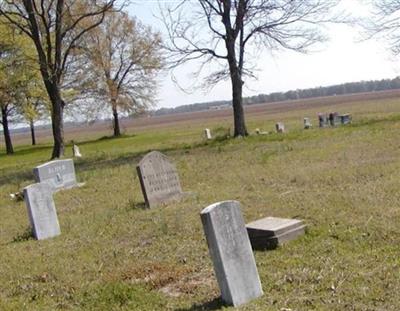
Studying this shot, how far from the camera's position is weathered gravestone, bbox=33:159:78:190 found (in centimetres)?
1217

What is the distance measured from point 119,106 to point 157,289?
37.4 meters

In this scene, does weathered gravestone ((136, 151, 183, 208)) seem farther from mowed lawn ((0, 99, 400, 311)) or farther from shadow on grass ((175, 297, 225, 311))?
shadow on grass ((175, 297, 225, 311))

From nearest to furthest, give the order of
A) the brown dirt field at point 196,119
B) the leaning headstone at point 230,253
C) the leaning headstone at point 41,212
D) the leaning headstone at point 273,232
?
the leaning headstone at point 230,253
the leaning headstone at point 273,232
the leaning headstone at point 41,212
the brown dirt field at point 196,119

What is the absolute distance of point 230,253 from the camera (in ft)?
14.0

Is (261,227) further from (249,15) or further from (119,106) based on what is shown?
(119,106)

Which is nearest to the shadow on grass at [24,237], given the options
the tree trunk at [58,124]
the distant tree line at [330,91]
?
the tree trunk at [58,124]

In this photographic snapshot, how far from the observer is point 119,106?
41281 millimetres

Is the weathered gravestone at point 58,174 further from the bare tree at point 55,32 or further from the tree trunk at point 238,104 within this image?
the tree trunk at point 238,104

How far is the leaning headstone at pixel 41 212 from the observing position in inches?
302

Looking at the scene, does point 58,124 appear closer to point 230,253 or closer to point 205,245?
point 205,245

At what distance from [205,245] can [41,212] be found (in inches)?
121

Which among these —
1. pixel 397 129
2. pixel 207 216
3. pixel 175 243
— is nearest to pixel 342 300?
pixel 207 216

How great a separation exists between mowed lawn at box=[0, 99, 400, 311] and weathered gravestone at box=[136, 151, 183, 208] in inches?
13.5

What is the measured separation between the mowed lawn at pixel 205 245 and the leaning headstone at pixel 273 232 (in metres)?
0.12
